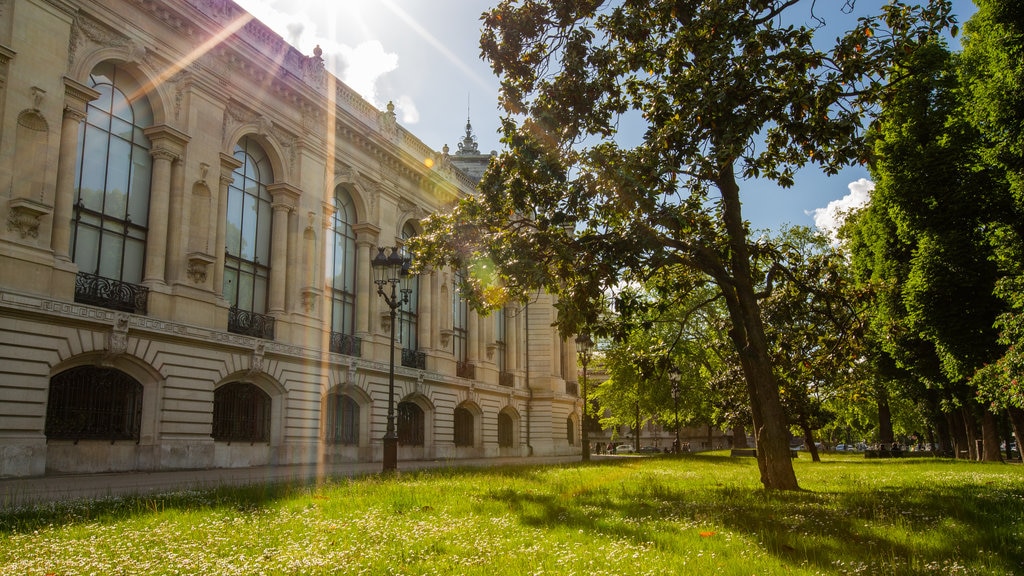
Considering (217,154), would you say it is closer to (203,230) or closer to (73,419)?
(203,230)

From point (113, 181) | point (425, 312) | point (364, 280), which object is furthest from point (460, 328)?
point (113, 181)

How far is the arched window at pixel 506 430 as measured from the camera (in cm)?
4894

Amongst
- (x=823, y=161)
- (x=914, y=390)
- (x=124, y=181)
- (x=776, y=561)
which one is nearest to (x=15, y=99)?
(x=124, y=181)

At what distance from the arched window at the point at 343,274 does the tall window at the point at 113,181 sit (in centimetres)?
994

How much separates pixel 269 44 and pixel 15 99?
11201mm

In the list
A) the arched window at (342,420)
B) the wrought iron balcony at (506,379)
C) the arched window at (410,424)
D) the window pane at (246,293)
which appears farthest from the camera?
the wrought iron balcony at (506,379)

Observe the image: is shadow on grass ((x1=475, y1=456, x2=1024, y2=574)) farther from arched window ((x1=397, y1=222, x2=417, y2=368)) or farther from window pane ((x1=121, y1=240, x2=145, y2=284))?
arched window ((x1=397, y1=222, x2=417, y2=368))

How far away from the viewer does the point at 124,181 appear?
78.0ft

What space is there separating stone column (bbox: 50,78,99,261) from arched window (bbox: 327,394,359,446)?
13507mm

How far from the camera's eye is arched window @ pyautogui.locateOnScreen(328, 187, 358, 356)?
33.3 metres

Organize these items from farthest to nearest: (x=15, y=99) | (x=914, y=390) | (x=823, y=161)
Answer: (x=914, y=390), (x=15, y=99), (x=823, y=161)

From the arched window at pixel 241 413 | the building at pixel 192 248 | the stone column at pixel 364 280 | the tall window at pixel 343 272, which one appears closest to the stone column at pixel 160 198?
the building at pixel 192 248

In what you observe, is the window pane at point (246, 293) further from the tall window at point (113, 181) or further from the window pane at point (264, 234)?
the tall window at point (113, 181)

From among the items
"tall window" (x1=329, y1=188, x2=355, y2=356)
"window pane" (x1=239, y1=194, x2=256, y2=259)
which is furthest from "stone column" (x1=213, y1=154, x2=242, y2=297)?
"tall window" (x1=329, y1=188, x2=355, y2=356)
